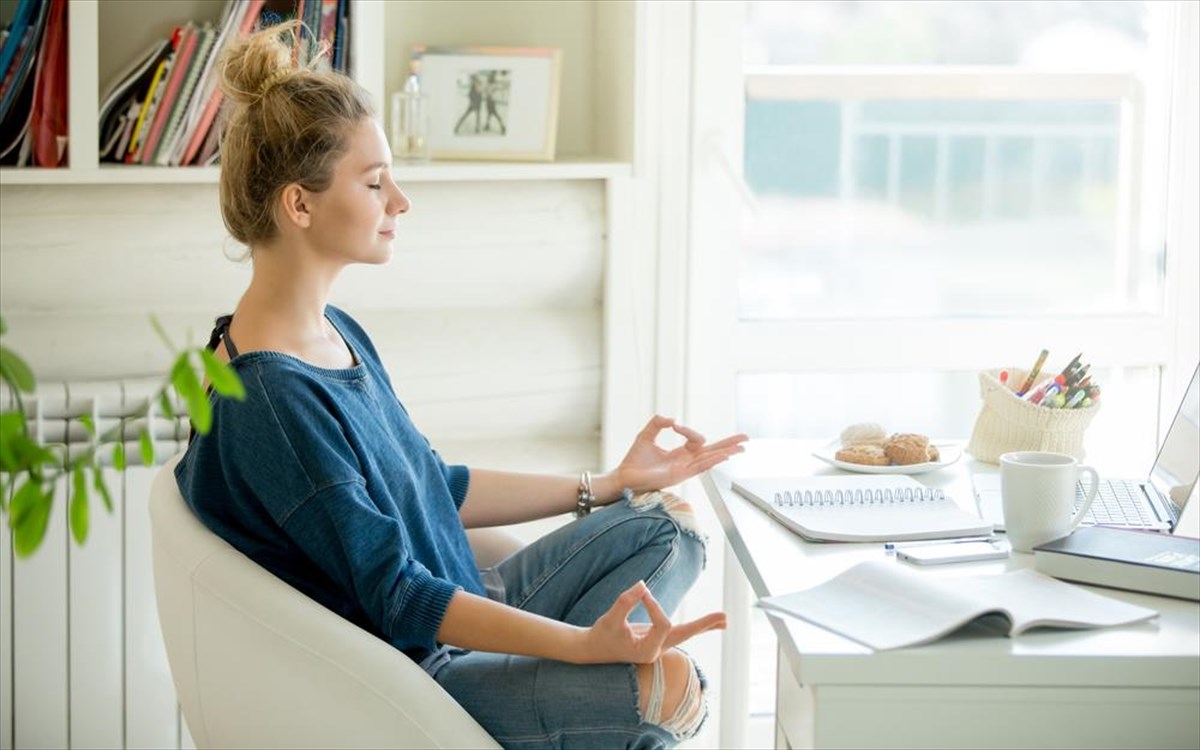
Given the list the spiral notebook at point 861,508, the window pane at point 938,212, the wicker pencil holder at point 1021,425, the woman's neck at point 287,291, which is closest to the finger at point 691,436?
the spiral notebook at point 861,508

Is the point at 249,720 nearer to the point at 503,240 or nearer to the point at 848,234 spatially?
the point at 503,240

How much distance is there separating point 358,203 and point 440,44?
2.97 ft

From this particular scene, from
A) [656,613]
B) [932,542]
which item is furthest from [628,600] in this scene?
[932,542]

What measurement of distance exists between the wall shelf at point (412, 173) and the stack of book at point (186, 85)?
4 centimetres

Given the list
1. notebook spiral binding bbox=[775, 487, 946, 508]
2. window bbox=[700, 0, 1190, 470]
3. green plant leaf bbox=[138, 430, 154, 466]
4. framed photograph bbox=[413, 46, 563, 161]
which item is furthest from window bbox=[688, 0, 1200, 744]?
green plant leaf bbox=[138, 430, 154, 466]

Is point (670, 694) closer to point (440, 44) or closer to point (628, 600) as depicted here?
point (628, 600)

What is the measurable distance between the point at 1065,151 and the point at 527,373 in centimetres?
104

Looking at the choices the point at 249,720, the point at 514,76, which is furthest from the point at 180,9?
the point at 249,720

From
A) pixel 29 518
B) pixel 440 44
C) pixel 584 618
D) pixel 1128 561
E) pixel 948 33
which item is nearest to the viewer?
pixel 29 518

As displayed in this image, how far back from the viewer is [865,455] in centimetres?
193

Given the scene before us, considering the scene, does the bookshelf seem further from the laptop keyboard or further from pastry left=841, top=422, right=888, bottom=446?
the laptop keyboard

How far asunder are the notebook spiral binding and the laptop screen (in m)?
0.26

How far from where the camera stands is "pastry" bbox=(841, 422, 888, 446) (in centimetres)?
198

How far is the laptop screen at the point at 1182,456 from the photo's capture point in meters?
1.73
